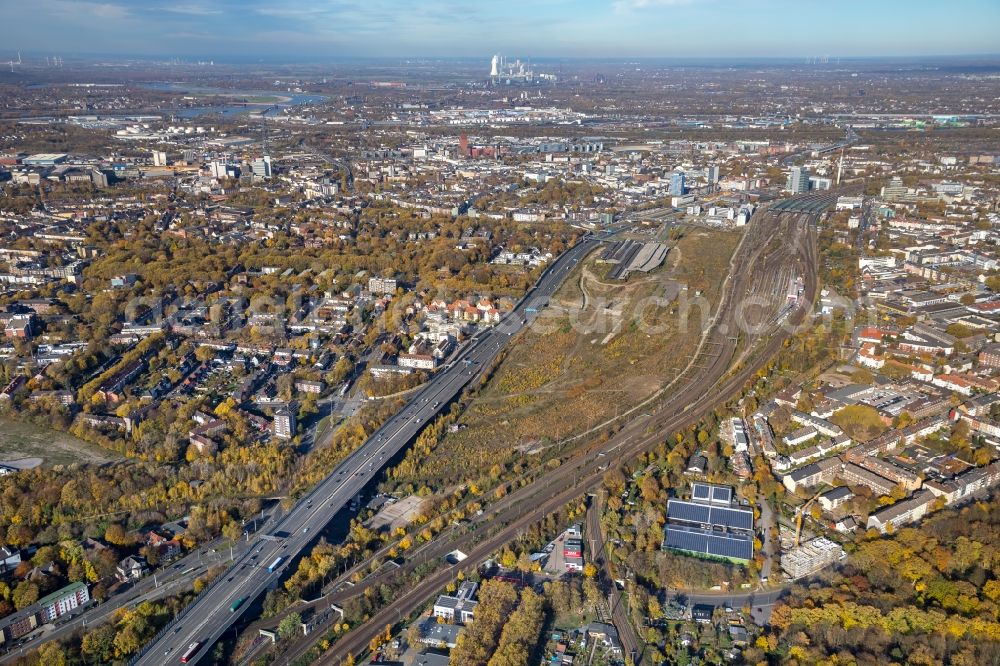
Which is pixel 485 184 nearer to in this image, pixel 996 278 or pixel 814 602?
pixel 996 278

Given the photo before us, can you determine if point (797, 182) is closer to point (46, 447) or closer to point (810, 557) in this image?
point (810, 557)

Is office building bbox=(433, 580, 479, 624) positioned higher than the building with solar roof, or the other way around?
the building with solar roof

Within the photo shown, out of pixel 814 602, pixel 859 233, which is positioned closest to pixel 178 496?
pixel 814 602

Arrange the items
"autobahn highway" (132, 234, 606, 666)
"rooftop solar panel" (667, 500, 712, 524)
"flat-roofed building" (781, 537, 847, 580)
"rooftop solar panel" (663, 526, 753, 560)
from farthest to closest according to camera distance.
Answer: "rooftop solar panel" (667, 500, 712, 524)
"rooftop solar panel" (663, 526, 753, 560)
"flat-roofed building" (781, 537, 847, 580)
"autobahn highway" (132, 234, 606, 666)

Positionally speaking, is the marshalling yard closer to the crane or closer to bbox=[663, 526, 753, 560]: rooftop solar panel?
bbox=[663, 526, 753, 560]: rooftop solar panel

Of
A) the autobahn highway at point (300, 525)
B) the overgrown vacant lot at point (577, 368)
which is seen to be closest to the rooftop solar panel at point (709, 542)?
the overgrown vacant lot at point (577, 368)

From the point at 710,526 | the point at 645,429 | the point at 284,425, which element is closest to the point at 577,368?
the point at 645,429

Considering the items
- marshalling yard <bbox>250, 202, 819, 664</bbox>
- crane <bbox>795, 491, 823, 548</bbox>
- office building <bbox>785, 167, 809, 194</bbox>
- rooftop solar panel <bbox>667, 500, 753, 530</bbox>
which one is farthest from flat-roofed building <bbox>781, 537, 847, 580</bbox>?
office building <bbox>785, 167, 809, 194</bbox>
